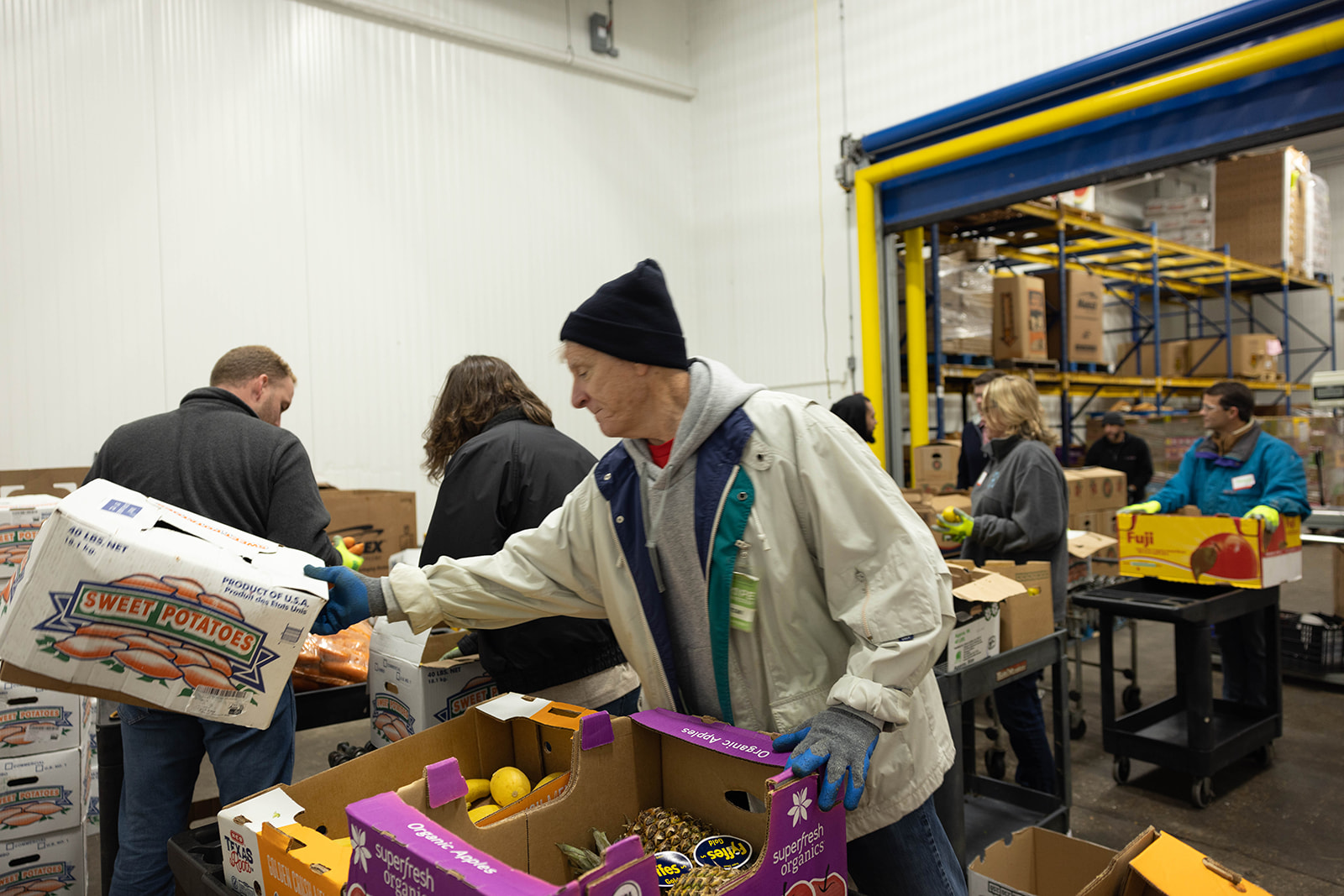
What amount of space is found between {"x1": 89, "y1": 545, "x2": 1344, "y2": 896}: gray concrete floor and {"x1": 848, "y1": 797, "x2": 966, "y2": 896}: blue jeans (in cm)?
211

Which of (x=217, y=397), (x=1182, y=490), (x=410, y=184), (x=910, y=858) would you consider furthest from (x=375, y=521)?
(x=1182, y=490)

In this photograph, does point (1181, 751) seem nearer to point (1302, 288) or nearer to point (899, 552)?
point (899, 552)

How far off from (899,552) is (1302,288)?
14.3 metres

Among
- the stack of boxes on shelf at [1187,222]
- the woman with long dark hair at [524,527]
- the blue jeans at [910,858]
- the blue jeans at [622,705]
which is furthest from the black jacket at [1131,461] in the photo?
the blue jeans at [910,858]

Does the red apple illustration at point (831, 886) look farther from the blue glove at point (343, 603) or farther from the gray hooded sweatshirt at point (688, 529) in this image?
the blue glove at point (343, 603)

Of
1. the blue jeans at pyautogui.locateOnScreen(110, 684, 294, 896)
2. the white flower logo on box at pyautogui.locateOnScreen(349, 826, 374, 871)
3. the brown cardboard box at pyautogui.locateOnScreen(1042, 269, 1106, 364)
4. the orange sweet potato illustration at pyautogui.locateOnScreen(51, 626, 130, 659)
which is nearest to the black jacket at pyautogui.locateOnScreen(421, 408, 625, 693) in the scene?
the blue jeans at pyautogui.locateOnScreen(110, 684, 294, 896)

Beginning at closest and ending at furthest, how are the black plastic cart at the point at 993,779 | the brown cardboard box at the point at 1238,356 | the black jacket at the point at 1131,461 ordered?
the black plastic cart at the point at 993,779
the black jacket at the point at 1131,461
the brown cardboard box at the point at 1238,356

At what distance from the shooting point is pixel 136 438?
2.08m

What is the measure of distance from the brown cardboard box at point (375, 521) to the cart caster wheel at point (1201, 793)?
383 centimetres

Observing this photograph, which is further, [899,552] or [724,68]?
[724,68]

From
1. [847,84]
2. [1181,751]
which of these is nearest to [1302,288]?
[847,84]

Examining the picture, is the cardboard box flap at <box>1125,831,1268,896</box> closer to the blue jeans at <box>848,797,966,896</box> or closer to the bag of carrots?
the blue jeans at <box>848,797,966,896</box>

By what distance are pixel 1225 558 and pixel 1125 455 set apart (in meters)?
3.73

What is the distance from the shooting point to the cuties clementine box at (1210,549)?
11.6 ft
